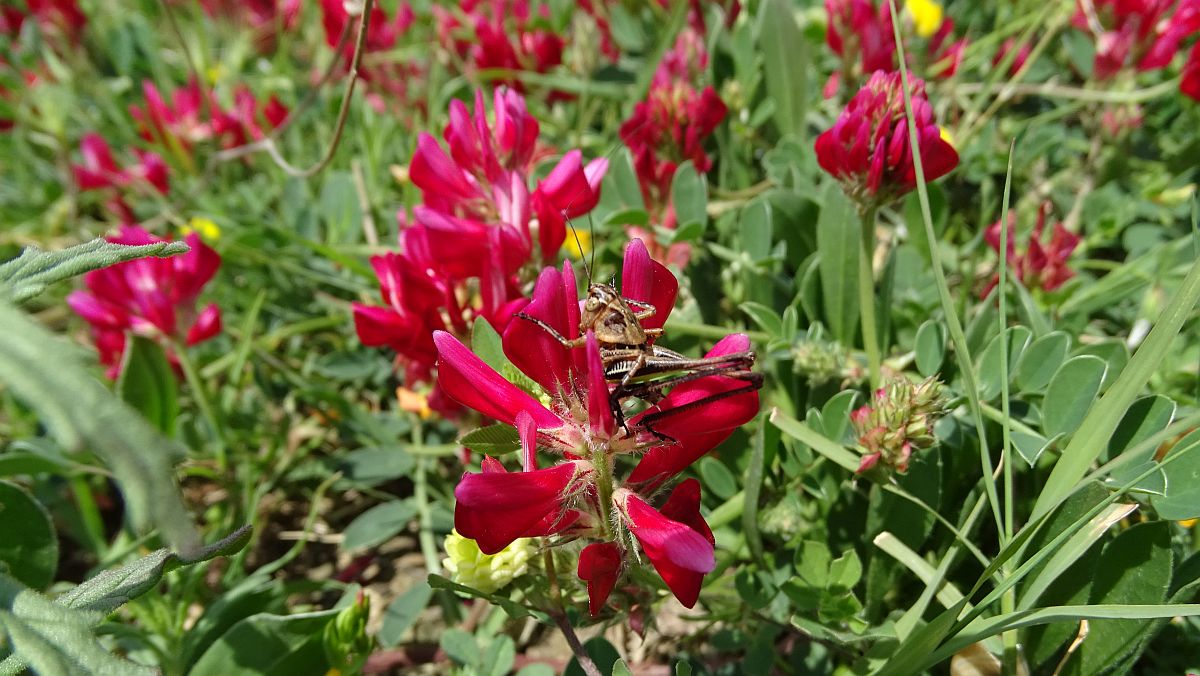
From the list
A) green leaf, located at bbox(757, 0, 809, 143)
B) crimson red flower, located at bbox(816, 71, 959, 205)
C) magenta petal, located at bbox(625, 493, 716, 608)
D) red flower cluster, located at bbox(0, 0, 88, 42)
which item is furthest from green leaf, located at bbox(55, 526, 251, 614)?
red flower cluster, located at bbox(0, 0, 88, 42)

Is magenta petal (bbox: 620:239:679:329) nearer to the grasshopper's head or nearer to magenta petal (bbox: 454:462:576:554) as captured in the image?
the grasshopper's head

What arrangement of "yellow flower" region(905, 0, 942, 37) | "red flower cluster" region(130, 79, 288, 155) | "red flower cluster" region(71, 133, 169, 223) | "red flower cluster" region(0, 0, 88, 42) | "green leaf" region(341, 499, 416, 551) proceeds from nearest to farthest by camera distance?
"green leaf" region(341, 499, 416, 551) → "yellow flower" region(905, 0, 942, 37) → "red flower cluster" region(71, 133, 169, 223) → "red flower cluster" region(130, 79, 288, 155) → "red flower cluster" region(0, 0, 88, 42)

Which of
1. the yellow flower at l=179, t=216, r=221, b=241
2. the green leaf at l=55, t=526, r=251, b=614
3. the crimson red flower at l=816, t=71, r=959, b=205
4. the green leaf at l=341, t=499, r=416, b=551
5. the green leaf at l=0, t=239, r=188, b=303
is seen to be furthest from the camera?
the yellow flower at l=179, t=216, r=221, b=241

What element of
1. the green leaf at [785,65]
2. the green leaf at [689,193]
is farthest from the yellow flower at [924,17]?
the green leaf at [689,193]

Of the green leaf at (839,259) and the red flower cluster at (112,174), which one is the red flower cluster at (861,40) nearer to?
the green leaf at (839,259)

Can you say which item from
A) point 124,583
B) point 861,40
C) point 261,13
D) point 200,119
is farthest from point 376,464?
point 261,13

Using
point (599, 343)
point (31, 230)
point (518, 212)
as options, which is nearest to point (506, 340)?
point (599, 343)

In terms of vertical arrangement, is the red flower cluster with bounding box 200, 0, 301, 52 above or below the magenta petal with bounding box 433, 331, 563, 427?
above
